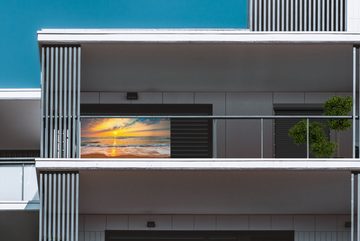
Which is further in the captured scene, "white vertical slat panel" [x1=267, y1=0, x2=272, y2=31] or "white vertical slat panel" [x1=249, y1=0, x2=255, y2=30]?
"white vertical slat panel" [x1=267, y1=0, x2=272, y2=31]

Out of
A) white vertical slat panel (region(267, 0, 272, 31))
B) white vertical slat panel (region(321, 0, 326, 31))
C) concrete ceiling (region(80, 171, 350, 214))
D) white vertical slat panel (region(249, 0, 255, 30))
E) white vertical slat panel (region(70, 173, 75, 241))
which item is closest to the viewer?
white vertical slat panel (region(70, 173, 75, 241))

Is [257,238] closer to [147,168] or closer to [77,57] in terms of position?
[147,168]

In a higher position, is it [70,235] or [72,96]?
[72,96]

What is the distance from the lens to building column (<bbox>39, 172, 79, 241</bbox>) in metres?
19.9

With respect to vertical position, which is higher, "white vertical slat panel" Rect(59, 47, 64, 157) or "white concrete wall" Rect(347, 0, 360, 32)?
"white concrete wall" Rect(347, 0, 360, 32)

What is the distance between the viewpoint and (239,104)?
23.4 meters

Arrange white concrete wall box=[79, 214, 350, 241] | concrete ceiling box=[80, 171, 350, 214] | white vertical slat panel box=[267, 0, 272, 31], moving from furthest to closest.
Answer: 1. white concrete wall box=[79, 214, 350, 241]
2. white vertical slat panel box=[267, 0, 272, 31]
3. concrete ceiling box=[80, 171, 350, 214]

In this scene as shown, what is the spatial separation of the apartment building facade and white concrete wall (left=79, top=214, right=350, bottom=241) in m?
0.02

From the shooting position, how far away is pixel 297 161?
19.8 m

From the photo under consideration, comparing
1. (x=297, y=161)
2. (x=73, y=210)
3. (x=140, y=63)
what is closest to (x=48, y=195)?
(x=73, y=210)

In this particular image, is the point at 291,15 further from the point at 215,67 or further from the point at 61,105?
the point at 61,105

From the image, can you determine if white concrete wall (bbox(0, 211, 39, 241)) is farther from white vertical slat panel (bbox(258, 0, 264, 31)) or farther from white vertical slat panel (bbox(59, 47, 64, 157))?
white vertical slat panel (bbox(258, 0, 264, 31))

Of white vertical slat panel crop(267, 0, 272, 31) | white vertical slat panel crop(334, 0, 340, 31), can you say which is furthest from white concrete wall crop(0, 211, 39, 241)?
white vertical slat panel crop(334, 0, 340, 31)

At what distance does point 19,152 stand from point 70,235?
10.2 meters
